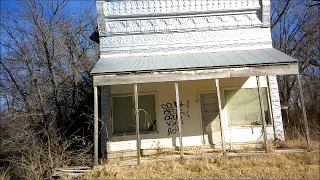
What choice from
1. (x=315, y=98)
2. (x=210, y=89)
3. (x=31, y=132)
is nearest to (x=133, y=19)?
(x=210, y=89)

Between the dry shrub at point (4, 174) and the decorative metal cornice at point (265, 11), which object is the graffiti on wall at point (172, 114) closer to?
the decorative metal cornice at point (265, 11)

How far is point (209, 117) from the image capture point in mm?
11031

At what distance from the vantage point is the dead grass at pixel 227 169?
7.07m

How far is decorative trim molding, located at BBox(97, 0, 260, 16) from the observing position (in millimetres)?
11312

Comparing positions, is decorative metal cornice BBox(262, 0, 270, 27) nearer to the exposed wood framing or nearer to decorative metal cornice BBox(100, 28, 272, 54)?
decorative metal cornice BBox(100, 28, 272, 54)

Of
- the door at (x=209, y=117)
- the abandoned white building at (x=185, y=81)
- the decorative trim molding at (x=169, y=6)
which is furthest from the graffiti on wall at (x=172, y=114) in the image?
the decorative trim molding at (x=169, y=6)

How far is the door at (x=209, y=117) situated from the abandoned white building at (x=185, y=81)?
41 millimetres

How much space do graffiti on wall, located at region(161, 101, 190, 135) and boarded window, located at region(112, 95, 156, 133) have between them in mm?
499

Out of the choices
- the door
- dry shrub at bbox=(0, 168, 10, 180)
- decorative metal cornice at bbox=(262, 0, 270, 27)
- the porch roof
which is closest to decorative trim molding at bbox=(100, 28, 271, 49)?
decorative metal cornice at bbox=(262, 0, 270, 27)

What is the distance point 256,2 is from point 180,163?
7.65 m

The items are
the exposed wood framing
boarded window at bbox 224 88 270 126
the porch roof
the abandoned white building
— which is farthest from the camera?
boarded window at bbox 224 88 270 126

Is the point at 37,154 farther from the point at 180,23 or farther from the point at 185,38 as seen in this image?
the point at 180,23

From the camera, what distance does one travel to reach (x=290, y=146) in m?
9.55

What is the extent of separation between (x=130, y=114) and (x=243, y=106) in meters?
4.73
